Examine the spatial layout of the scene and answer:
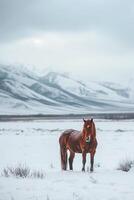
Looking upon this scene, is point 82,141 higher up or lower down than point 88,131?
lower down

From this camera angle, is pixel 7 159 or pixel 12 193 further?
pixel 7 159

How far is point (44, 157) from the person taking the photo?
18672mm

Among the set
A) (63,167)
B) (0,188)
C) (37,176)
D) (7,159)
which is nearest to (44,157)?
(7,159)

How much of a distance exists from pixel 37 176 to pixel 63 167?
2.16 m

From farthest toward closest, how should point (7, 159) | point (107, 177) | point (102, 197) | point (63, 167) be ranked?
point (7, 159), point (63, 167), point (107, 177), point (102, 197)

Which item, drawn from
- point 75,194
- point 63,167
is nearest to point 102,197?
point 75,194

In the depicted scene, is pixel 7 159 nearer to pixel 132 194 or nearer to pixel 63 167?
pixel 63 167

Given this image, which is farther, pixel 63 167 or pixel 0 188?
pixel 63 167

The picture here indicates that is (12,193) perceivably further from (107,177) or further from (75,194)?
(107,177)

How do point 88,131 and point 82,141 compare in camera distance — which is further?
point 82,141

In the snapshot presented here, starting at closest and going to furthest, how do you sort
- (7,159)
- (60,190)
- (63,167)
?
1. (60,190)
2. (63,167)
3. (7,159)

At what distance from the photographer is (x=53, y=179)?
29.8 feet

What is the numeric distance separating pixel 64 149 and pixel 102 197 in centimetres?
460

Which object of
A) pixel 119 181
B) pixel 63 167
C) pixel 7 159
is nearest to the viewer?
pixel 119 181
